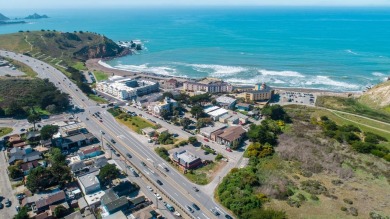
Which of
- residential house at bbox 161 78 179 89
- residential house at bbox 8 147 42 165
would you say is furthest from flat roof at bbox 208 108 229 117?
residential house at bbox 8 147 42 165

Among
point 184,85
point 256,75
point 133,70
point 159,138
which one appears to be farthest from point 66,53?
point 159,138

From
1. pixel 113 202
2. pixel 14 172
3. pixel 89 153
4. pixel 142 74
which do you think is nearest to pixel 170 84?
pixel 142 74

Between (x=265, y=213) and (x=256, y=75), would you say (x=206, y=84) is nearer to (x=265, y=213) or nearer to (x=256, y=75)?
(x=256, y=75)

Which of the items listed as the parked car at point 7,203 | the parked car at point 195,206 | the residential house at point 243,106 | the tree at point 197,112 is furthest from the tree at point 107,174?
the residential house at point 243,106

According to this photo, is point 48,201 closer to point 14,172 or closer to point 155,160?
point 14,172

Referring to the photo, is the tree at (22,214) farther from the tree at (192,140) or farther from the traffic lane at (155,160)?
the tree at (192,140)

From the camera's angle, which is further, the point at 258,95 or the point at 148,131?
the point at 258,95
